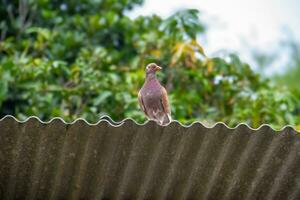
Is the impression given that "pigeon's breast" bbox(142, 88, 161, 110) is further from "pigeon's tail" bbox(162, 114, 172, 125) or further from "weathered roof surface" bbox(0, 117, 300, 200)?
"weathered roof surface" bbox(0, 117, 300, 200)

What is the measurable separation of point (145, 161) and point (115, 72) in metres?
4.49

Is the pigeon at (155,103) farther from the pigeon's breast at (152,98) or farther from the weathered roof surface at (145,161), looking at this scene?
the weathered roof surface at (145,161)

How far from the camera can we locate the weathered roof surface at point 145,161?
182 inches

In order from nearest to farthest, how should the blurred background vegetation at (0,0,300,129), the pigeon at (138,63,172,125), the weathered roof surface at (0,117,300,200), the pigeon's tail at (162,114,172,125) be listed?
the weathered roof surface at (0,117,300,200), the pigeon's tail at (162,114,172,125), the pigeon at (138,63,172,125), the blurred background vegetation at (0,0,300,129)

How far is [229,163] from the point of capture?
473 centimetres

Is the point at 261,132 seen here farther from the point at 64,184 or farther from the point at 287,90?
the point at 287,90

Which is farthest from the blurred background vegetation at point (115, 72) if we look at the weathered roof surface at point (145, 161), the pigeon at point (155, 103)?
the weathered roof surface at point (145, 161)

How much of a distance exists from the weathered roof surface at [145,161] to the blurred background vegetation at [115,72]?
2693 millimetres

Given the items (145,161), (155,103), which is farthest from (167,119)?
(145,161)

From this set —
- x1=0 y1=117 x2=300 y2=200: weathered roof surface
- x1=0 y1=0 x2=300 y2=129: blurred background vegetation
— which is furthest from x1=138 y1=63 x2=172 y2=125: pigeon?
x1=0 y1=117 x2=300 y2=200: weathered roof surface

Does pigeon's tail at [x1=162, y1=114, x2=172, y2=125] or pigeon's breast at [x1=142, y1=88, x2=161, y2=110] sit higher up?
pigeon's breast at [x1=142, y1=88, x2=161, y2=110]

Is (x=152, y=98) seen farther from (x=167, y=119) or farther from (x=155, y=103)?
(x=167, y=119)

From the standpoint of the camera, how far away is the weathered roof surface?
15.2ft

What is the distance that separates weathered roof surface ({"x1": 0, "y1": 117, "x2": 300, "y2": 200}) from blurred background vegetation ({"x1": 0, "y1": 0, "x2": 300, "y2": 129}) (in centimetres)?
269
